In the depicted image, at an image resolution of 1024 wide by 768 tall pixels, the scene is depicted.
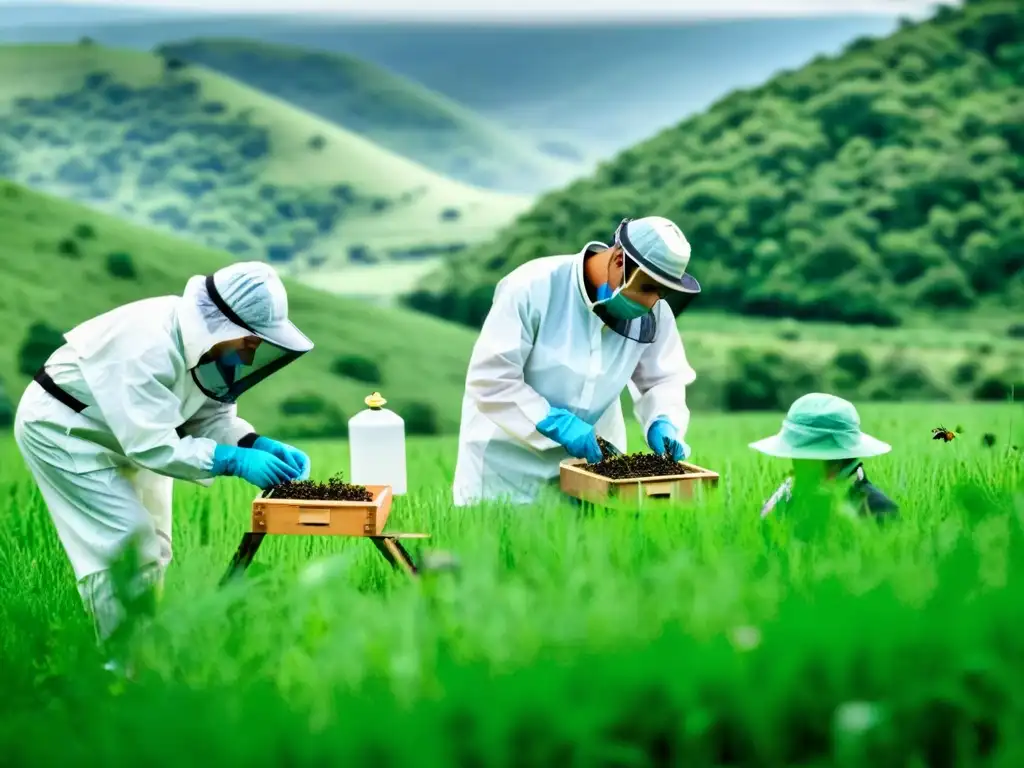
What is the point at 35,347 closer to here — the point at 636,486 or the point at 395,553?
the point at 395,553

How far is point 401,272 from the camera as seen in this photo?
112ft

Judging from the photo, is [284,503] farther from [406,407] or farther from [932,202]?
[932,202]

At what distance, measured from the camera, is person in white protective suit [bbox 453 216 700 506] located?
228 inches

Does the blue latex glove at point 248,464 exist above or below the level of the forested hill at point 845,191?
below

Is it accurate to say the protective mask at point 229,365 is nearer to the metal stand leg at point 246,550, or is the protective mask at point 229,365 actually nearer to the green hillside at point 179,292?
the metal stand leg at point 246,550

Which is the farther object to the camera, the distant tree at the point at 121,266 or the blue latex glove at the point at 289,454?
the distant tree at the point at 121,266

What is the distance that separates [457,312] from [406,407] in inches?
382

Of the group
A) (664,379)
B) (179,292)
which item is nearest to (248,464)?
(664,379)

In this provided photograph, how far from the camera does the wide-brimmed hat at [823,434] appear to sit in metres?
5.02

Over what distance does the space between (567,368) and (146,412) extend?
201 centimetres

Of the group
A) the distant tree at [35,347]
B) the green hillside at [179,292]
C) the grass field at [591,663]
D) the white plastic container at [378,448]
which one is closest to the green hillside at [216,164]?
the green hillside at [179,292]

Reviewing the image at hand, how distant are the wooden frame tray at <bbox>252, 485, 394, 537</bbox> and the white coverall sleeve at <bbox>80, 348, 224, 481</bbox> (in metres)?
0.32

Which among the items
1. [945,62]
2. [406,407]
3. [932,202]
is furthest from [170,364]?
[945,62]

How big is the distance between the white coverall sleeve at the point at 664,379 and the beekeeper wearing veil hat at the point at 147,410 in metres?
1.79
